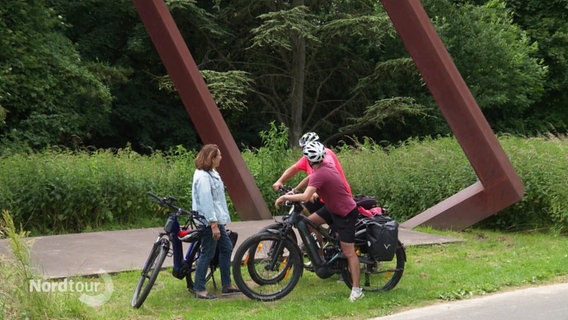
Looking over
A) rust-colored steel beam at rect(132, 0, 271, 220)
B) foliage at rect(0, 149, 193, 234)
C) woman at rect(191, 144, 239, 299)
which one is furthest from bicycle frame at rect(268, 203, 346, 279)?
foliage at rect(0, 149, 193, 234)

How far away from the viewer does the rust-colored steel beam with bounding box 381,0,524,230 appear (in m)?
9.80

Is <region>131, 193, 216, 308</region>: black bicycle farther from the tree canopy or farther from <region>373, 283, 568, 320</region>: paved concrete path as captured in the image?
the tree canopy

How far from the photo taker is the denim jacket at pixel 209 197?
6.19 metres

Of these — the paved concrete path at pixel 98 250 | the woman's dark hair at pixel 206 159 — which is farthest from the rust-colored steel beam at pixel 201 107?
the woman's dark hair at pixel 206 159

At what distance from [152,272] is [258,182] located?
7.20 metres

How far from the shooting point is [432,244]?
895 centimetres

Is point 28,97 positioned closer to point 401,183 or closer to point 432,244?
point 401,183

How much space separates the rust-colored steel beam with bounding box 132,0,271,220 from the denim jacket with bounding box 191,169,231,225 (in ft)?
16.1

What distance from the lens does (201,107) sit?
11453 mm

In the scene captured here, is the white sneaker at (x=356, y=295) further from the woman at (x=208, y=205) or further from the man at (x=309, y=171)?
the woman at (x=208, y=205)

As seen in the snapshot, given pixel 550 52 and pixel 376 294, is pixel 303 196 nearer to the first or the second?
pixel 376 294

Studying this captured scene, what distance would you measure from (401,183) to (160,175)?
4.37m

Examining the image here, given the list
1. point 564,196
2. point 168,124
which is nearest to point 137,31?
point 168,124

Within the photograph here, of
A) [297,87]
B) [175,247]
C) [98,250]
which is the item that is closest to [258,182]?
[98,250]
